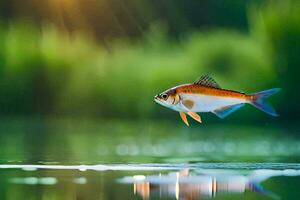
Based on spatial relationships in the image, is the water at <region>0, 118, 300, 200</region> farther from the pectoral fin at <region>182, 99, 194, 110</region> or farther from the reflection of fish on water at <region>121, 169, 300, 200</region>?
the pectoral fin at <region>182, 99, 194, 110</region>

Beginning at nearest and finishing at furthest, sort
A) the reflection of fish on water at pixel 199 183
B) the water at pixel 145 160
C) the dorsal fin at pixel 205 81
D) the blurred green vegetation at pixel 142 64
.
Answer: the reflection of fish on water at pixel 199 183, the water at pixel 145 160, the dorsal fin at pixel 205 81, the blurred green vegetation at pixel 142 64

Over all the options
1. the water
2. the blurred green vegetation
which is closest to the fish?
the water

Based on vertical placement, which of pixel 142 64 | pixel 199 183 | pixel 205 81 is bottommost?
pixel 199 183

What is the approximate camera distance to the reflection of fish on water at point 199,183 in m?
3.04

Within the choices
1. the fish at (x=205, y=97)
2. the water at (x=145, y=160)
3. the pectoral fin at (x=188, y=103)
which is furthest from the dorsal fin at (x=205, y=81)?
the water at (x=145, y=160)

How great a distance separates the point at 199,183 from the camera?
3273 mm

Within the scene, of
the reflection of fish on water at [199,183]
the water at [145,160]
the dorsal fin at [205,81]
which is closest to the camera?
the reflection of fish on water at [199,183]

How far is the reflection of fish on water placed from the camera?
9.96ft

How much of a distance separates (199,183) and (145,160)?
1.08 metres

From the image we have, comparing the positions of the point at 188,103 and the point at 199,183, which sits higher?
the point at 188,103

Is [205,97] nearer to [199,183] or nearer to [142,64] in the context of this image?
[199,183]

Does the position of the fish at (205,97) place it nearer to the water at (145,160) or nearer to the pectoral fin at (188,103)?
the pectoral fin at (188,103)

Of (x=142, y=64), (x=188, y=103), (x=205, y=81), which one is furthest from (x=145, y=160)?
(x=142, y=64)

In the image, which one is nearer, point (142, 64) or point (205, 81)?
point (205, 81)
